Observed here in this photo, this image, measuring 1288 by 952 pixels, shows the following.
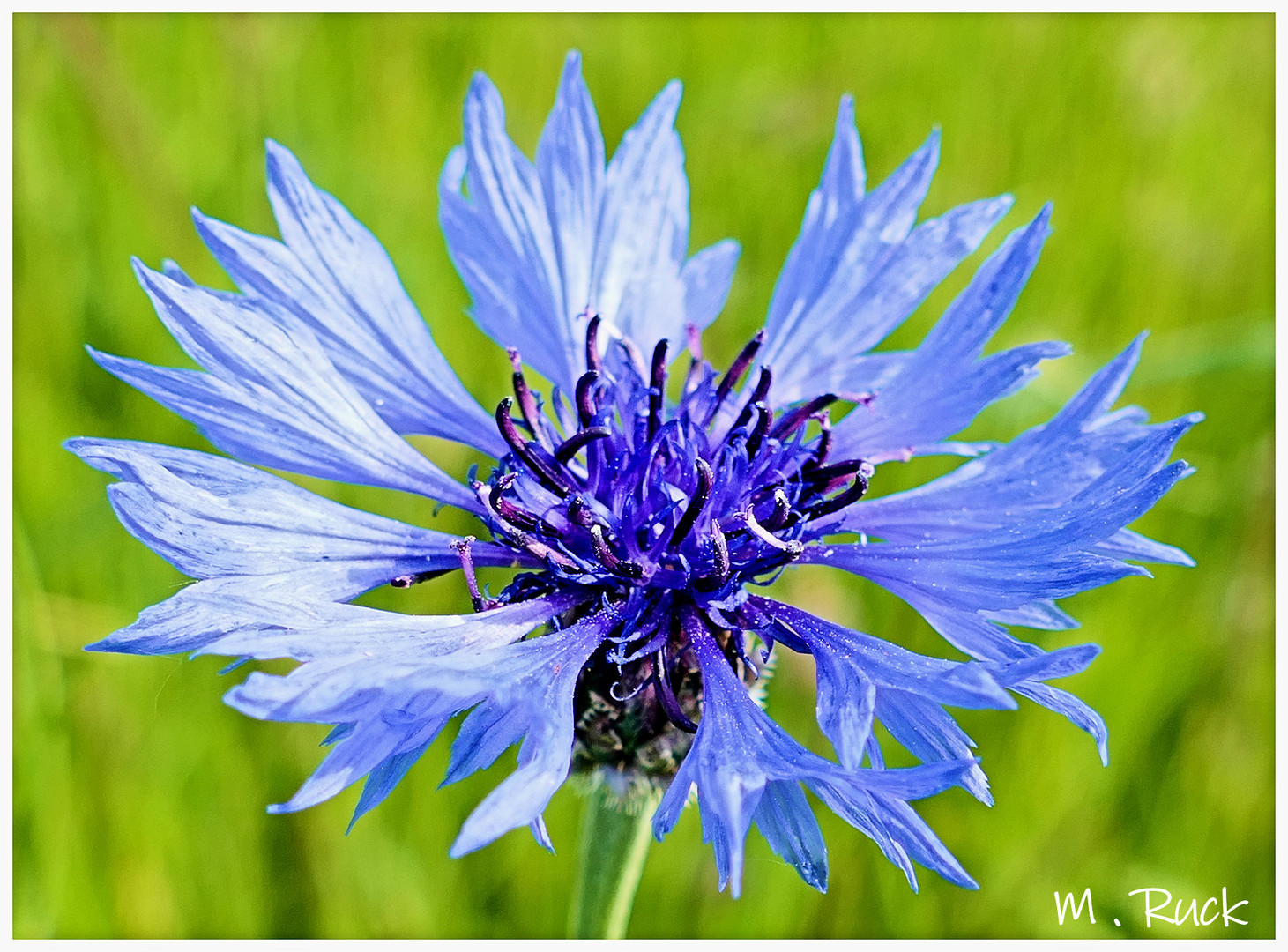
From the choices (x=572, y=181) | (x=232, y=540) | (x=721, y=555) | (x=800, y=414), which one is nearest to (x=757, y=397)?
(x=800, y=414)

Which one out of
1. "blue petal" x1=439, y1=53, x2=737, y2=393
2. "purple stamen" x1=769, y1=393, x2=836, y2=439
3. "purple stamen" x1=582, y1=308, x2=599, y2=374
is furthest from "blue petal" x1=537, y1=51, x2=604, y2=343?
"purple stamen" x1=769, y1=393, x2=836, y2=439

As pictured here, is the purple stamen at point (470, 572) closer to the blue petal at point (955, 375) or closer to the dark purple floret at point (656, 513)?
the dark purple floret at point (656, 513)

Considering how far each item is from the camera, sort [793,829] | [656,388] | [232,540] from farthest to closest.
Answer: [656,388]
[232,540]
[793,829]

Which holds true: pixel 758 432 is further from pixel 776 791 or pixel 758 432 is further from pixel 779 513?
pixel 776 791

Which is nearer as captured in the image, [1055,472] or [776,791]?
[776,791]

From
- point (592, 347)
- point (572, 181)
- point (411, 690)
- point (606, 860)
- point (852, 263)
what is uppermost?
point (572, 181)

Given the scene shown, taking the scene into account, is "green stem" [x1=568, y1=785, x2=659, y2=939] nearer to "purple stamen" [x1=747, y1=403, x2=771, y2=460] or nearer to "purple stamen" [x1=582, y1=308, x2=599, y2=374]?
"purple stamen" [x1=747, y1=403, x2=771, y2=460]

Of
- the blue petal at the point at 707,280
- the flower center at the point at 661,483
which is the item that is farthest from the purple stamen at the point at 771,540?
the blue petal at the point at 707,280
